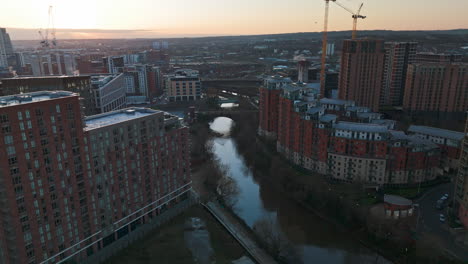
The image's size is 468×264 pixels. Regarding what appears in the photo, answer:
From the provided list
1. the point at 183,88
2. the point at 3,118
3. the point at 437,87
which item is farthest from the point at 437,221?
the point at 183,88

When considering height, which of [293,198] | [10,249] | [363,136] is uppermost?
[363,136]

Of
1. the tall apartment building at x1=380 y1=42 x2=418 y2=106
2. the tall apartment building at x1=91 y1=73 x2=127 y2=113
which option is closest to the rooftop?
the tall apartment building at x1=91 y1=73 x2=127 y2=113

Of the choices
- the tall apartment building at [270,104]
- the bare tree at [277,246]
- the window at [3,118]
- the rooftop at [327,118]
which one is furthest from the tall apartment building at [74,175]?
the tall apartment building at [270,104]

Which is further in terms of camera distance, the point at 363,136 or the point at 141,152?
the point at 363,136

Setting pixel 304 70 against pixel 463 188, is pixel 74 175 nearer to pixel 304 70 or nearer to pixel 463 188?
pixel 463 188

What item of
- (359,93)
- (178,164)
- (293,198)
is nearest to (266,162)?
(293,198)

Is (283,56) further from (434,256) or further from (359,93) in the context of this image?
(434,256)

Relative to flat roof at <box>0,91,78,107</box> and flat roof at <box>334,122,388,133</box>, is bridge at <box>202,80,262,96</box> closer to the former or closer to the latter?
flat roof at <box>334,122,388,133</box>
